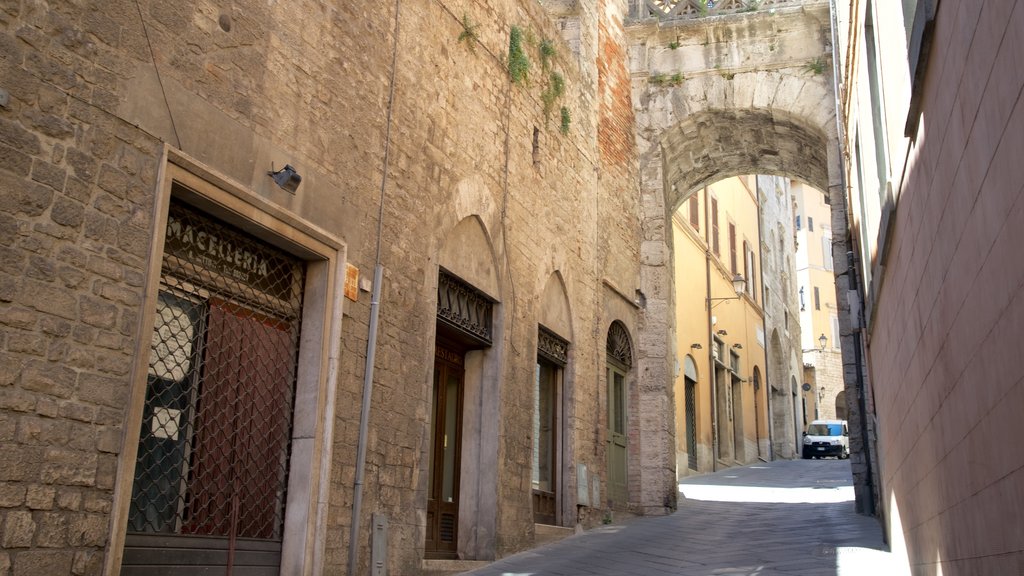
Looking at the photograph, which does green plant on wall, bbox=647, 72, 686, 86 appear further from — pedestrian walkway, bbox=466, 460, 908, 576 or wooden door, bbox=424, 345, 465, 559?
wooden door, bbox=424, 345, 465, 559

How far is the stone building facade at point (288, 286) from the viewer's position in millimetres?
4586

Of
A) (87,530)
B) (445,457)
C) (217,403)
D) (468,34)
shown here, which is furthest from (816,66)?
(87,530)

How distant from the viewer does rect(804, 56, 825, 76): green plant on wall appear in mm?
14047

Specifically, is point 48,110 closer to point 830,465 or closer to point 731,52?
point 731,52

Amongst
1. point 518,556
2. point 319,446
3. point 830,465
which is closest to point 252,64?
point 319,446

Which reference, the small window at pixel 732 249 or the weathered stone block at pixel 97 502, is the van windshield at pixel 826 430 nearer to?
the small window at pixel 732 249

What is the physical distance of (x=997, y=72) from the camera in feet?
8.93

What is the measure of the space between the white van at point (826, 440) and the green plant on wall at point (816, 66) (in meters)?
16.0

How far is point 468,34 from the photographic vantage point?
921cm

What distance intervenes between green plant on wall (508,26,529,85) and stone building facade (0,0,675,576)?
6 cm

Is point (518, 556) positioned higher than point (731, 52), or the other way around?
point (731, 52)

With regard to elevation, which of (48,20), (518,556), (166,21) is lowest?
(518,556)

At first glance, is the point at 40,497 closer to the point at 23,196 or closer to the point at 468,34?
the point at 23,196

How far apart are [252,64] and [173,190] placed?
1.09 meters
